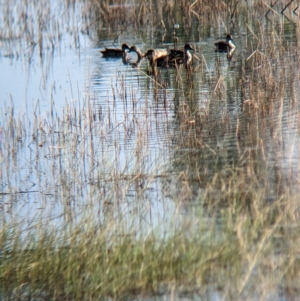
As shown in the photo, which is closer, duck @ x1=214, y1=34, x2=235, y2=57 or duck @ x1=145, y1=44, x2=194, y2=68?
duck @ x1=145, y1=44, x2=194, y2=68

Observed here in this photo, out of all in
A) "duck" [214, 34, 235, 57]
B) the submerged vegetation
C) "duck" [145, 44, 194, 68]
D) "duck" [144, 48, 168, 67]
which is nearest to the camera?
the submerged vegetation

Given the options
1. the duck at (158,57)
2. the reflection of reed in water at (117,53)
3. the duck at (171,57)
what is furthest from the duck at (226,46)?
the reflection of reed in water at (117,53)

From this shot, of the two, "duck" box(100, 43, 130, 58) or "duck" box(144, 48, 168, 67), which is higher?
"duck" box(100, 43, 130, 58)

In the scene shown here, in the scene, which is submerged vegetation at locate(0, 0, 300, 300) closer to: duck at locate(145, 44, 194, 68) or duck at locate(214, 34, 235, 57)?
duck at locate(145, 44, 194, 68)

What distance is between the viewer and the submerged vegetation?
4.54 meters

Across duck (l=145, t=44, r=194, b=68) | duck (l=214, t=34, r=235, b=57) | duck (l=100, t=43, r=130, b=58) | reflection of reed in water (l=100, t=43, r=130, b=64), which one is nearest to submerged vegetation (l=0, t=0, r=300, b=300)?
duck (l=145, t=44, r=194, b=68)

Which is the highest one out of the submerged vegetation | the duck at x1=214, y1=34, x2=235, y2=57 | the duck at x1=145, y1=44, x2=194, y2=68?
the duck at x1=214, y1=34, x2=235, y2=57

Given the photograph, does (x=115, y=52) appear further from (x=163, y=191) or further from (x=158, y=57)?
(x=163, y=191)

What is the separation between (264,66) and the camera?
1050cm

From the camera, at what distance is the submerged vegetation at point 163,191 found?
454 cm

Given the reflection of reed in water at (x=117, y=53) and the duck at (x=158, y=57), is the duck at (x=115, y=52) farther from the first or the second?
the duck at (x=158, y=57)

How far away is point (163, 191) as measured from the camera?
625cm

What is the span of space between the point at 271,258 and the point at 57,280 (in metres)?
1.27

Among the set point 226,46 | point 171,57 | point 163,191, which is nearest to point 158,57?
point 171,57
